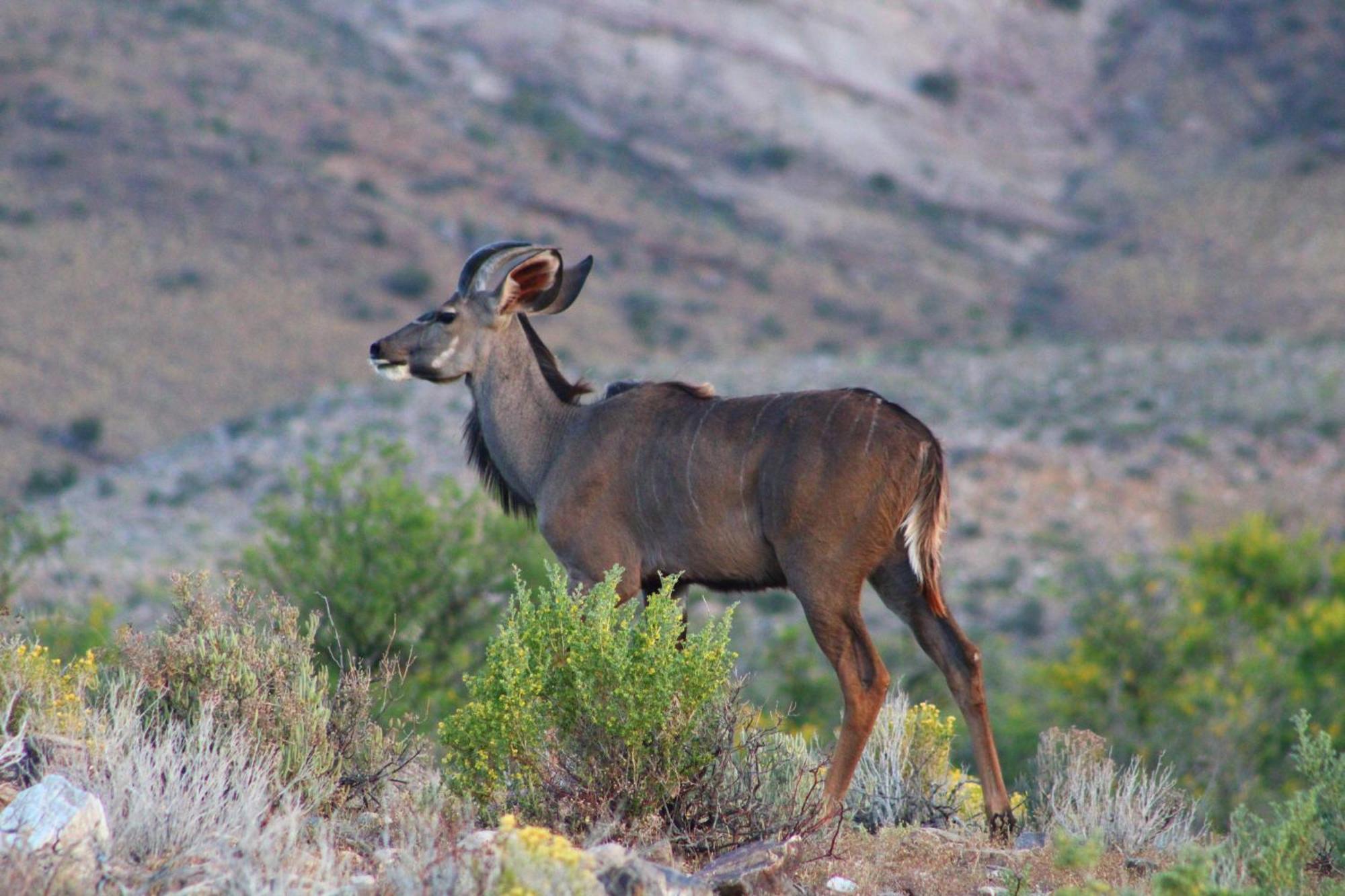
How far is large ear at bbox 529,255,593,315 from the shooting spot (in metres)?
9.79

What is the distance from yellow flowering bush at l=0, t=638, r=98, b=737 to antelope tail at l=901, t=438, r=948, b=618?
408 cm

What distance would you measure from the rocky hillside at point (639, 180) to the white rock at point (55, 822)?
40.0m

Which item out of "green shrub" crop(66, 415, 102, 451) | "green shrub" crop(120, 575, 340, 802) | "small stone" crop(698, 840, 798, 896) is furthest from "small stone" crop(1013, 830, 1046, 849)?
"green shrub" crop(66, 415, 102, 451)

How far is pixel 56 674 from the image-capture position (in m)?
7.51

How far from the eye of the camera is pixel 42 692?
7184 millimetres

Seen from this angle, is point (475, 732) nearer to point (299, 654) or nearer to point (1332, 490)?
point (299, 654)

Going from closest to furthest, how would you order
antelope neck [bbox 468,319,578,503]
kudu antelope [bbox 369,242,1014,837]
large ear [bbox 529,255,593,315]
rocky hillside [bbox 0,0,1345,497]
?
kudu antelope [bbox 369,242,1014,837] → antelope neck [bbox 468,319,578,503] → large ear [bbox 529,255,593,315] → rocky hillside [bbox 0,0,1345,497]

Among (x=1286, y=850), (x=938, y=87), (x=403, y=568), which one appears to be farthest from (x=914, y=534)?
(x=938, y=87)

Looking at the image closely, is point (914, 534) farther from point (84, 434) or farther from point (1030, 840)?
point (84, 434)

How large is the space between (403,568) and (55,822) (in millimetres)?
12116

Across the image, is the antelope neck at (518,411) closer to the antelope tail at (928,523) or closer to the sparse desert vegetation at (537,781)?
the sparse desert vegetation at (537,781)

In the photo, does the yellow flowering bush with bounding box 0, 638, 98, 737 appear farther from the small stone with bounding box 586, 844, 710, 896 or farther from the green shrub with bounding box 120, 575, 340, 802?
the small stone with bounding box 586, 844, 710, 896

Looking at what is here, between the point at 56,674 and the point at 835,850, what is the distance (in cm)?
381

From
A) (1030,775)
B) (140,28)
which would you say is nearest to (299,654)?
(1030,775)
